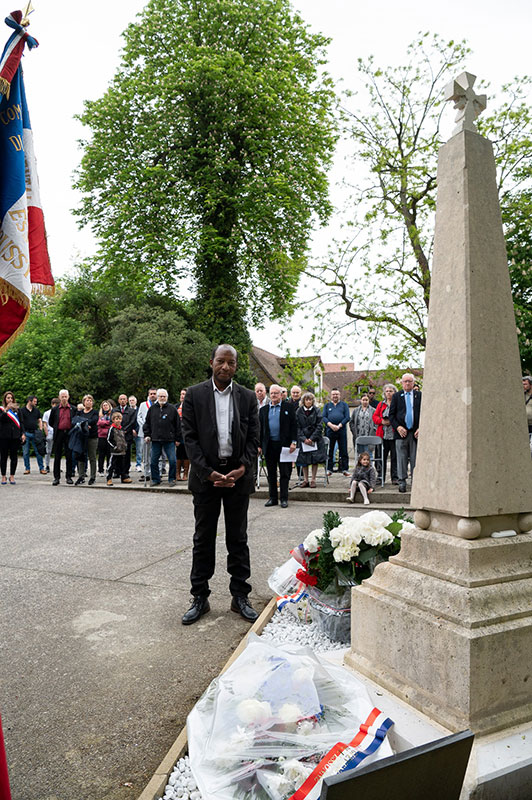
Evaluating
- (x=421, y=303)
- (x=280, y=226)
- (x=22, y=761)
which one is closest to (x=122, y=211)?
(x=280, y=226)

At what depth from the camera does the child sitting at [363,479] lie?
31.0ft

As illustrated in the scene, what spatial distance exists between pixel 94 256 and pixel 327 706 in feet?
69.6

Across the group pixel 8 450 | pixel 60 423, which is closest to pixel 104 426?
pixel 60 423

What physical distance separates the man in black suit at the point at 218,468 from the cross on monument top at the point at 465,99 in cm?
220

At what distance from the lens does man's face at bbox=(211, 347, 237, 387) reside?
4160 mm

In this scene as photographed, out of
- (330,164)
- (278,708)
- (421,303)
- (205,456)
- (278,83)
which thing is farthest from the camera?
(330,164)

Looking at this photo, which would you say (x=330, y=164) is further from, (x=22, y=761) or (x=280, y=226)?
(x=22, y=761)

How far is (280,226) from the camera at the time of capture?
20656 millimetres

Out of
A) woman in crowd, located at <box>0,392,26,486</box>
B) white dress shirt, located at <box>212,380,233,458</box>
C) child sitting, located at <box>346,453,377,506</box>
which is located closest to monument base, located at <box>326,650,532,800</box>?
white dress shirt, located at <box>212,380,233,458</box>

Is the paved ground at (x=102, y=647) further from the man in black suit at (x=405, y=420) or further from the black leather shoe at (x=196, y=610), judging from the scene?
the man in black suit at (x=405, y=420)

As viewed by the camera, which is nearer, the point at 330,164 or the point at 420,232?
the point at 420,232

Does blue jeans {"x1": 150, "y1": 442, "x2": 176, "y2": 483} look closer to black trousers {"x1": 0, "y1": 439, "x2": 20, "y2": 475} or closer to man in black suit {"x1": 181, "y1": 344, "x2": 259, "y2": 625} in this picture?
black trousers {"x1": 0, "y1": 439, "x2": 20, "y2": 475}

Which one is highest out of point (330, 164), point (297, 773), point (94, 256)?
point (330, 164)

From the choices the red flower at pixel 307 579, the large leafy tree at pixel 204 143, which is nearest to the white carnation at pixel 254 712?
the red flower at pixel 307 579
